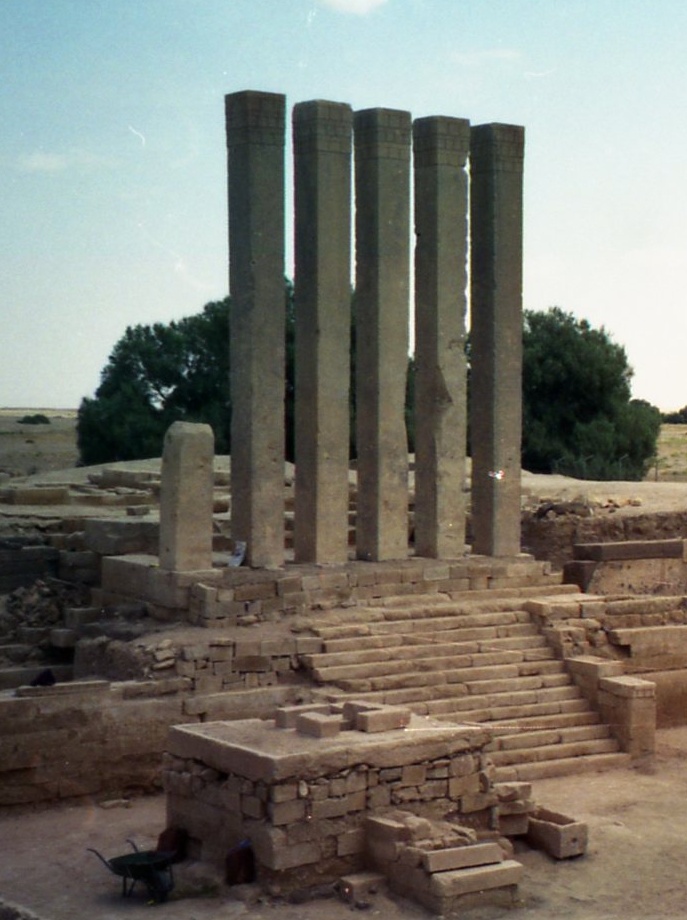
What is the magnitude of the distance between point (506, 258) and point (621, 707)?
234 inches

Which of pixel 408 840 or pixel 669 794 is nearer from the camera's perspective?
pixel 408 840

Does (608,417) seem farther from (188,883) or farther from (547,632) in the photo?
(188,883)

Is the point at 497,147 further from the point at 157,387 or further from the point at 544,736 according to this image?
the point at 157,387

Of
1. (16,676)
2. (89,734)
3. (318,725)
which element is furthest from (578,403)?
(318,725)

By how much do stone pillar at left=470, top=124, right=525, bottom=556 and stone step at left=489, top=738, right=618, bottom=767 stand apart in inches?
142

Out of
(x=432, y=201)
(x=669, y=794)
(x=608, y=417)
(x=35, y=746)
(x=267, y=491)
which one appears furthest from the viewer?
(x=608, y=417)

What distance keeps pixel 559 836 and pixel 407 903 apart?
178 centimetres

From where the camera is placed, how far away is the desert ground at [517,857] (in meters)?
11.5

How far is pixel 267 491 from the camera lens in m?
17.6

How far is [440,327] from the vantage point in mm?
18922

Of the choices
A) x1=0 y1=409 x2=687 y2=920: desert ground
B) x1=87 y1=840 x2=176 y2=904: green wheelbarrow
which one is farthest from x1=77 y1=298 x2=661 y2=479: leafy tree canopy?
x1=87 y1=840 x2=176 y2=904: green wheelbarrow

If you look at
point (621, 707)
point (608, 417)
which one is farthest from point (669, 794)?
point (608, 417)

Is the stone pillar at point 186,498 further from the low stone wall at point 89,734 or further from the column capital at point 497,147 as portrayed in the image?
the column capital at point 497,147

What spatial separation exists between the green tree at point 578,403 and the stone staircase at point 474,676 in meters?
21.0
